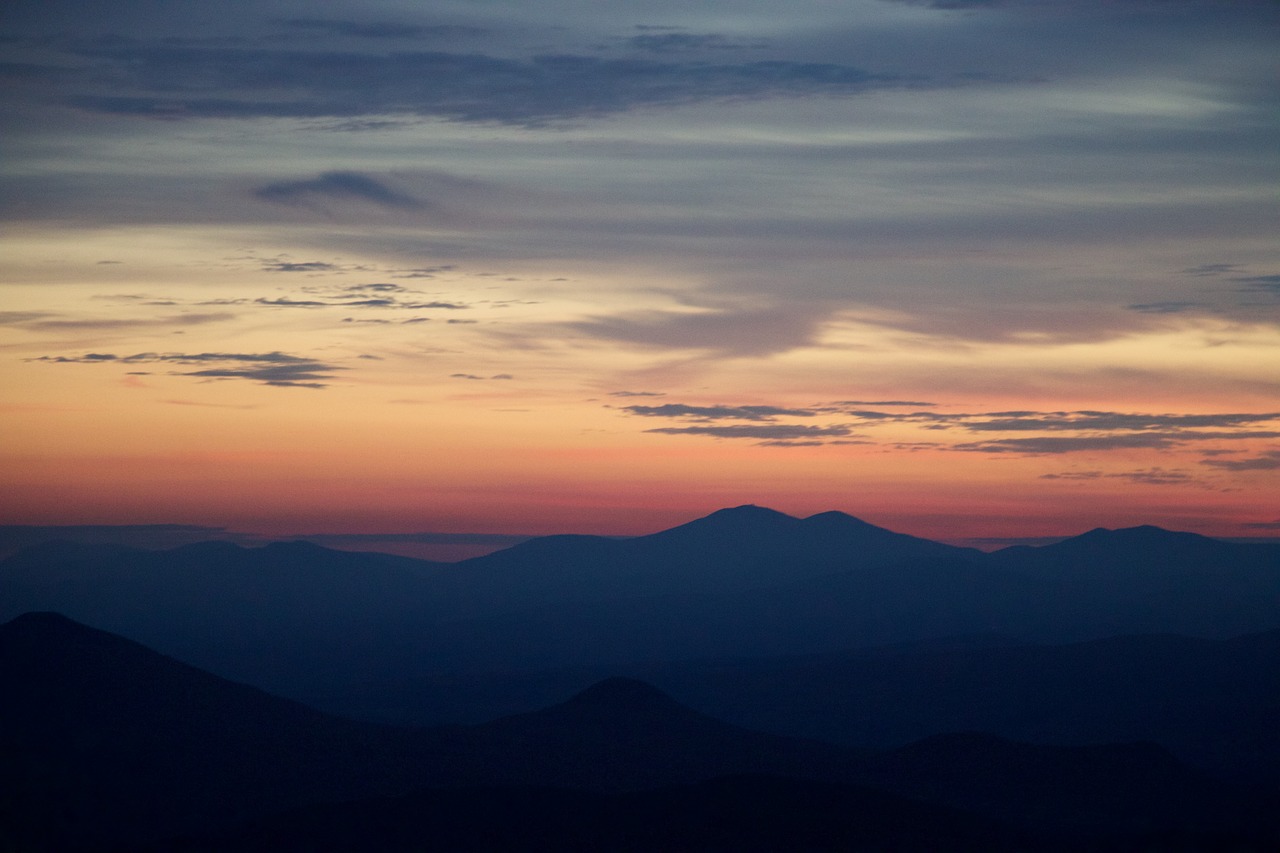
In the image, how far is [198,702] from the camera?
89.9 m

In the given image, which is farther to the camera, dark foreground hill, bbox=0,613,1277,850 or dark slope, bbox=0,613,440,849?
dark slope, bbox=0,613,440,849

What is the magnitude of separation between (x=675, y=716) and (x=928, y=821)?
52928 millimetres

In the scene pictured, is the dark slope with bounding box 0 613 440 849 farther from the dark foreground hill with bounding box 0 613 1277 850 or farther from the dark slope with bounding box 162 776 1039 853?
the dark slope with bounding box 162 776 1039 853

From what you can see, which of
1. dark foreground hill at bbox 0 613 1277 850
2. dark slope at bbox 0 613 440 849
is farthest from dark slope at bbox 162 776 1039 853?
dark slope at bbox 0 613 440 849

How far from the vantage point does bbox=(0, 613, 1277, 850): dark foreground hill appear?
64125 mm

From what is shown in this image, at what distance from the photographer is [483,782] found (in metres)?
83.9

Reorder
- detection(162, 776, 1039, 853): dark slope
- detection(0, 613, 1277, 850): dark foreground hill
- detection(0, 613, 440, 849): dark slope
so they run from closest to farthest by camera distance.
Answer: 1. detection(162, 776, 1039, 853): dark slope
2. detection(0, 613, 1277, 850): dark foreground hill
3. detection(0, 613, 440, 849): dark slope

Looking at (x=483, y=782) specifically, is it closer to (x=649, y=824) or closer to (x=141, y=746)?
(x=141, y=746)

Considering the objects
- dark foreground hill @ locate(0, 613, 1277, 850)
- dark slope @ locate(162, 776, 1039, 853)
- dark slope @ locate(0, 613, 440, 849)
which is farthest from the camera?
dark slope @ locate(0, 613, 440, 849)

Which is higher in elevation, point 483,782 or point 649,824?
point 649,824

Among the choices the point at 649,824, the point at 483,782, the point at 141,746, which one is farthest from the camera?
the point at 483,782

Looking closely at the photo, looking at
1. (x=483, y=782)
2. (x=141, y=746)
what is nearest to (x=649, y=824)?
(x=483, y=782)

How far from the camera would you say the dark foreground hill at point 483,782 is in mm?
64125

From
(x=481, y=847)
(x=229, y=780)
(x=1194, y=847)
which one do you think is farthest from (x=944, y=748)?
(x=229, y=780)
